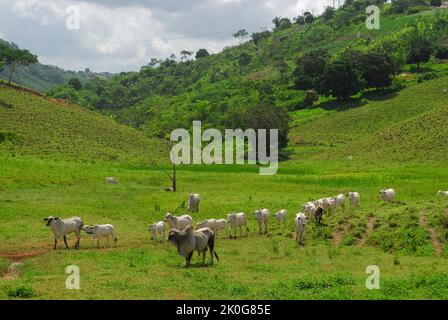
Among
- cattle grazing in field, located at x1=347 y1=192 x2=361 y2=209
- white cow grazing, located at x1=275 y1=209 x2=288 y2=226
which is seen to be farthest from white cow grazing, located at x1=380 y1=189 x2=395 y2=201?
white cow grazing, located at x1=275 y1=209 x2=288 y2=226

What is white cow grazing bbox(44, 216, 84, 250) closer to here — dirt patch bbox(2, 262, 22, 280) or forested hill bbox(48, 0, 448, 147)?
dirt patch bbox(2, 262, 22, 280)

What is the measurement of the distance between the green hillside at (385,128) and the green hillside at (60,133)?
26.8 m

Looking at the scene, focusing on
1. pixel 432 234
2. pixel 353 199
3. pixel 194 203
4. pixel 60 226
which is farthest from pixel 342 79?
pixel 60 226

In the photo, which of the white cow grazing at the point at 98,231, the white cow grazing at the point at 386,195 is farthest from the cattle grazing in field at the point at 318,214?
the white cow grazing at the point at 98,231

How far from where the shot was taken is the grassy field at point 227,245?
17156 millimetres

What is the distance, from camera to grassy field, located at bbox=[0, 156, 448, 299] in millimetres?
17156

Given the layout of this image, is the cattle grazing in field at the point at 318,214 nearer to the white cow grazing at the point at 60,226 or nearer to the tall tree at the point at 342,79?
the white cow grazing at the point at 60,226

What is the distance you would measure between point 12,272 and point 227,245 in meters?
9.94

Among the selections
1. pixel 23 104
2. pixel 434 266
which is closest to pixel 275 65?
pixel 23 104

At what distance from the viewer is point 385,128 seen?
9031cm

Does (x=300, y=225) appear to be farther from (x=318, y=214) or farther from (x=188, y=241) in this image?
(x=188, y=241)

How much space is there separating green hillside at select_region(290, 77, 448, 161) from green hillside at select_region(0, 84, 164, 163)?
1055 inches

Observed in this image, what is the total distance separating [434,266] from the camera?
68.4ft
